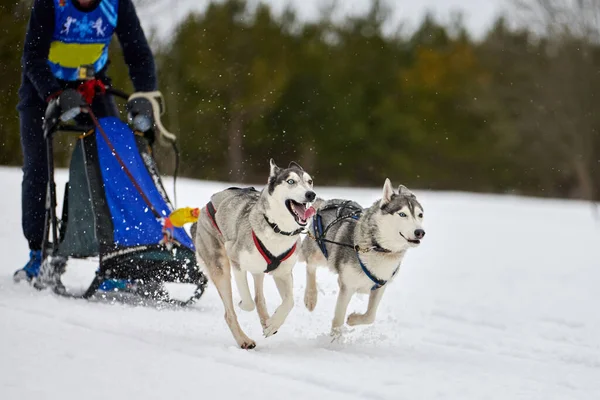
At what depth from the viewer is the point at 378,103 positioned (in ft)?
109

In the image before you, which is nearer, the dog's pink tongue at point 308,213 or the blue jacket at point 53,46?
the dog's pink tongue at point 308,213

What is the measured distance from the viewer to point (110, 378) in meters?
3.40

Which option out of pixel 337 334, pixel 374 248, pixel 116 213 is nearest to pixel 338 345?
pixel 337 334

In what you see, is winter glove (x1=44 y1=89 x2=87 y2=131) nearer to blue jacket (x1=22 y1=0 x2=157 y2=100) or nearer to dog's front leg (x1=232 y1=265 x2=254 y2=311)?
blue jacket (x1=22 y1=0 x2=157 y2=100)

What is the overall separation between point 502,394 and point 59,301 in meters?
2.87

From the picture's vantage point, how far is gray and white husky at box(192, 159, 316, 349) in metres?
4.29

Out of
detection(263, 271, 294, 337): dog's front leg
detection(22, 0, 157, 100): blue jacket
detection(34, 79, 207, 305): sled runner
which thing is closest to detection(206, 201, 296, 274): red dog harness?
detection(263, 271, 294, 337): dog's front leg

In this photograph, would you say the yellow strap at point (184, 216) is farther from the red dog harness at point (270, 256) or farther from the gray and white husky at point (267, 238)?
the red dog harness at point (270, 256)

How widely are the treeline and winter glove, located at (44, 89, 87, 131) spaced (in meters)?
19.8

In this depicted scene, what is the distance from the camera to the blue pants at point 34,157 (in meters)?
5.74

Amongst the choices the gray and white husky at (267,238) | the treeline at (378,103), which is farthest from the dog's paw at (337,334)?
the treeline at (378,103)

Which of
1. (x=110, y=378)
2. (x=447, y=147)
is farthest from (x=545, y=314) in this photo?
(x=447, y=147)

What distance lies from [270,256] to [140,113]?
5.71 feet

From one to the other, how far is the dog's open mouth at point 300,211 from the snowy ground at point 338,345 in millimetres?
706
